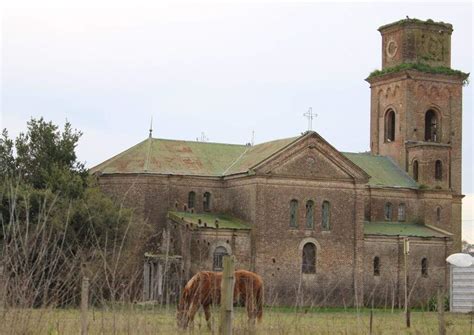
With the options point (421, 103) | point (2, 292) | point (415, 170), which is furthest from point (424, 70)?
point (2, 292)

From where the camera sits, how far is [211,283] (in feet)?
89.4

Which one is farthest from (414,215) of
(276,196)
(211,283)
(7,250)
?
(7,250)

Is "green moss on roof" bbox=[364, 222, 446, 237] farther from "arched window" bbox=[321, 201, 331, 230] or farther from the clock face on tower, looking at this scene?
the clock face on tower

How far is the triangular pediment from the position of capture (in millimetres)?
55500

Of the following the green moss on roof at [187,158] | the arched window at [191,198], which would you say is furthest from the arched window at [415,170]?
the arched window at [191,198]

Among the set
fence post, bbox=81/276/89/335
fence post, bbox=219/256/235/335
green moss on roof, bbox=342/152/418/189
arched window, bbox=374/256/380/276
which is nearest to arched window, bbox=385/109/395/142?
green moss on roof, bbox=342/152/418/189

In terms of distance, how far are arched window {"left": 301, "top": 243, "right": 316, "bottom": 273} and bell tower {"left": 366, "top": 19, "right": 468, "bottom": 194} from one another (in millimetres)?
11222

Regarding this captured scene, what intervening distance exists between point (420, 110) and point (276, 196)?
15221mm

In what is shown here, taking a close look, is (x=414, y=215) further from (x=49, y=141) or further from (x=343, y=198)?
(x=49, y=141)

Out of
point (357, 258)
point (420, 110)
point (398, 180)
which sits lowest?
point (357, 258)

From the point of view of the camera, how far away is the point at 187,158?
59.2 metres

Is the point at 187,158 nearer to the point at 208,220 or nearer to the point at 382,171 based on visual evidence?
the point at 208,220

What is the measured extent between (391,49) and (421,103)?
4193mm

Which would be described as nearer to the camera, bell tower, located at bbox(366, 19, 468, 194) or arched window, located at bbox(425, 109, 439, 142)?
bell tower, located at bbox(366, 19, 468, 194)
